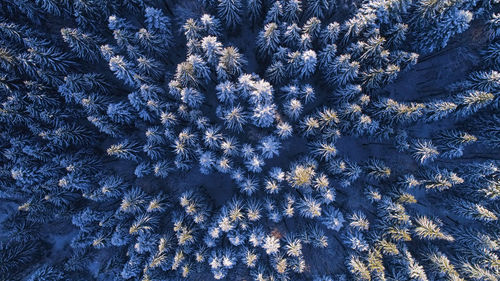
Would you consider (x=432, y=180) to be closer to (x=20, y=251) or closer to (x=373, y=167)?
(x=373, y=167)

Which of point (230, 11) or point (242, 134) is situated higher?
point (230, 11)

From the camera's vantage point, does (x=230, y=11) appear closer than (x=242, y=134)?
Yes

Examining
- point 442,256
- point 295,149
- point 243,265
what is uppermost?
point 295,149

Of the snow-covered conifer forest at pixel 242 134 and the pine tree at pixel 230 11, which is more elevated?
the pine tree at pixel 230 11

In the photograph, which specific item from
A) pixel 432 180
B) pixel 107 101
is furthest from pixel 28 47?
pixel 432 180

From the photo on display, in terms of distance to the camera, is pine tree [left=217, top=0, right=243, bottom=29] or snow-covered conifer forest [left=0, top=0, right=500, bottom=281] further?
pine tree [left=217, top=0, right=243, bottom=29]

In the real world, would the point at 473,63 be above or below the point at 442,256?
above

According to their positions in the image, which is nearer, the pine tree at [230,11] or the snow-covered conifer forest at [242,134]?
the snow-covered conifer forest at [242,134]

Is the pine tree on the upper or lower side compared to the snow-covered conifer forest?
upper
